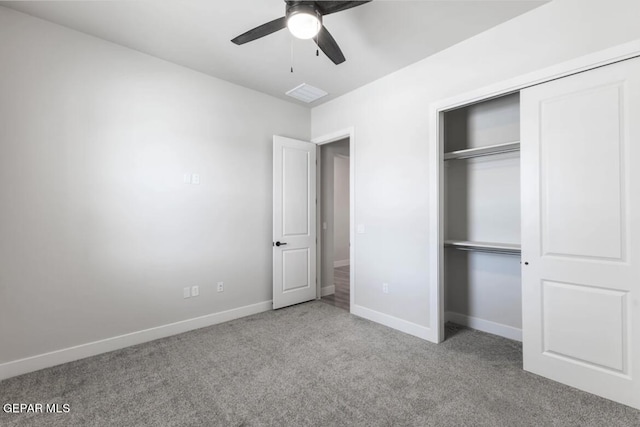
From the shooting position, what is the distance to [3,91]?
2289mm

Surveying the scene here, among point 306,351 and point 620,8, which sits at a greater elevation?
point 620,8

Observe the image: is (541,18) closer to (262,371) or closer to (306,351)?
(306,351)

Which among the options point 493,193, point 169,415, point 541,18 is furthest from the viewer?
point 493,193

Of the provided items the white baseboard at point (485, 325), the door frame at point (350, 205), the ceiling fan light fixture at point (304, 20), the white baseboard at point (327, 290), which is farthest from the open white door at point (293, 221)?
the ceiling fan light fixture at point (304, 20)

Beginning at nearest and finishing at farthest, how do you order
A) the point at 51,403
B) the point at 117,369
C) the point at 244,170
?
1. the point at 51,403
2. the point at 117,369
3. the point at 244,170

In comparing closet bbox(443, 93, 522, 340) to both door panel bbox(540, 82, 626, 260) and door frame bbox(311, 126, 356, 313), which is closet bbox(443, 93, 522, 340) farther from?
door frame bbox(311, 126, 356, 313)

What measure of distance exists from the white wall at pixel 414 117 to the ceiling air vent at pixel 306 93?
0.31 meters

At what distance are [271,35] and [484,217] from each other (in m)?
2.88

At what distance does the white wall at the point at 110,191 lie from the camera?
236 cm

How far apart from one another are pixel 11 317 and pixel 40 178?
1.14 meters

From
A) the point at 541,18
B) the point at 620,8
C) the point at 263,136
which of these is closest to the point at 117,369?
the point at 263,136

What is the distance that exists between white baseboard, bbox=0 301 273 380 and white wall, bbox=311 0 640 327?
1.63 m

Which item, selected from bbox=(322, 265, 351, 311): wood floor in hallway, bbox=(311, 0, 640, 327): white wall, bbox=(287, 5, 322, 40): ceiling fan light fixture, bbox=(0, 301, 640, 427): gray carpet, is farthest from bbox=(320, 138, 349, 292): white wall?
bbox=(287, 5, 322, 40): ceiling fan light fixture

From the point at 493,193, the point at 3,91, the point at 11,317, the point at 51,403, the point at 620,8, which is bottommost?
the point at 51,403
